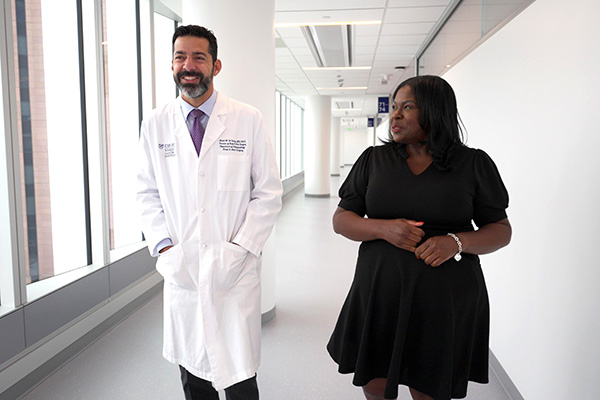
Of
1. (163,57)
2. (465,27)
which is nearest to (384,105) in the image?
(163,57)

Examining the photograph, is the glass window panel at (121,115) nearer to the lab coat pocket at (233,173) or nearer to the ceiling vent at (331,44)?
the ceiling vent at (331,44)

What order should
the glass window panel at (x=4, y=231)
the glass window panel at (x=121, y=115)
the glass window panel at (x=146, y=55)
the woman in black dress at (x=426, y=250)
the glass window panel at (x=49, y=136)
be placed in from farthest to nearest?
the glass window panel at (x=146, y=55), the glass window panel at (x=121, y=115), the glass window panel at (x=49, y=136), the glass window panel at (x=4, y=231), the woman in black dress at (x=426, y=250)

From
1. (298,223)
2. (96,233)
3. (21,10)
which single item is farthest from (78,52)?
(298,223)

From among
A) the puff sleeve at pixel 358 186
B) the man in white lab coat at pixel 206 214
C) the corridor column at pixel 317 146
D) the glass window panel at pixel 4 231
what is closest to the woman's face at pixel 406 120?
the puff sleeve at pixel 358 186

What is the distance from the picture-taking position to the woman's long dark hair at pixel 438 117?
63.6 inches

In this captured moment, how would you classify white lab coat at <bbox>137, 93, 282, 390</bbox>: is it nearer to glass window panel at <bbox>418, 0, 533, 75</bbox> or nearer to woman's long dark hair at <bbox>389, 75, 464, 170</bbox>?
woman's long dark hair at <bbox>389, 75, 464, 170</bbox>

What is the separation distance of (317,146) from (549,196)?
12549 mm

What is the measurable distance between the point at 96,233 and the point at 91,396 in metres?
1.63

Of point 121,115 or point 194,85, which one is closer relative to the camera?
point 194,85

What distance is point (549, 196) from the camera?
7.57ft

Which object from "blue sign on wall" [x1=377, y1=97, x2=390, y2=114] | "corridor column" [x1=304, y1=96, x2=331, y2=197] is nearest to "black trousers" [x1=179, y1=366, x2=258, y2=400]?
"corridor column" [x1=304, y1=96, x2=331, y2=197]

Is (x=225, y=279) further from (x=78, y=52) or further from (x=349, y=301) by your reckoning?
(x=78, y=52)

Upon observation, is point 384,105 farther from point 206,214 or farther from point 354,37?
point 206,214

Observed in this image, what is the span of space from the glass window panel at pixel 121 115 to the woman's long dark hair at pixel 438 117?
3710 millimetres
